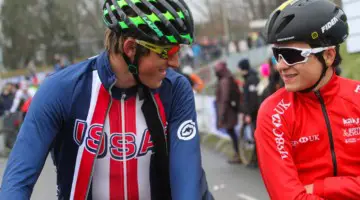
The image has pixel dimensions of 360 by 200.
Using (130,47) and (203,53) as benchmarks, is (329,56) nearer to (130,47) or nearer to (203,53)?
(130,47)

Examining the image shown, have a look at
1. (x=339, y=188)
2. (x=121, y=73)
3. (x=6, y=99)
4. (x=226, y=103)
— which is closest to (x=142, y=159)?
(x=121, y=73)

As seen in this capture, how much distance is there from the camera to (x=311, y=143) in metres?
2.68

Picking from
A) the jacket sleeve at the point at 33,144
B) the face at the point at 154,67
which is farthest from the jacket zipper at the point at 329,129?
the jacket sleeve at the point at 33,144

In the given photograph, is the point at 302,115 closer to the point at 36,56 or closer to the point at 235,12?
the point at 235,12

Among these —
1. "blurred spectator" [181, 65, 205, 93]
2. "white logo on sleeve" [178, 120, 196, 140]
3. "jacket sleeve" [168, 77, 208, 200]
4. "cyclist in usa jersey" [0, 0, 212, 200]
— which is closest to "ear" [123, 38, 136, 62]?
"cyclist in usa jersey" [0, 0, 212, 200]

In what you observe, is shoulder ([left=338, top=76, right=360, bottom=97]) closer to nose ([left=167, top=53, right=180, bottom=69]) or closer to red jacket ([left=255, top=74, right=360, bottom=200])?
red jacket ([left=255, top=74, right=360, bottom=200])

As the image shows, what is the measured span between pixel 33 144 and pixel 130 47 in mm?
623

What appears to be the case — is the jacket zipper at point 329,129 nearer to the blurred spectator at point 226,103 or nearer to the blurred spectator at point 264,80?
the blurred spectator at point 264,80

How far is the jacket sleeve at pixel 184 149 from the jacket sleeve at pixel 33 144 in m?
0.55

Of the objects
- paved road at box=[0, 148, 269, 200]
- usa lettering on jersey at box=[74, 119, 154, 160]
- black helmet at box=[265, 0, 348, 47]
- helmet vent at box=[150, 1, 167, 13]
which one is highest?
helmet vent at box=[150, 1, 167, 13]

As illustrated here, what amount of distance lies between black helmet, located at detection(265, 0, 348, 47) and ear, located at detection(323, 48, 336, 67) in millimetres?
37

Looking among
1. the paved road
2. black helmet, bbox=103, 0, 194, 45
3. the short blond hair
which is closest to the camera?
black helmet, bbox=103, 0, 194, 45

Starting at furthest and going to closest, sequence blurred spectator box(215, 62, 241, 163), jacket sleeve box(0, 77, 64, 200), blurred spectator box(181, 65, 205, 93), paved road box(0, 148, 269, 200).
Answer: blurred spectator box(215, 62, 241, 163), blurred spectator box(181, 65, 205, 93), paved road box(0, 148, 269, 200), jacket sleeve box(0, 77, 64, 200)

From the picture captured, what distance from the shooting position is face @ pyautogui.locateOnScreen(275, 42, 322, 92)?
107 inches
